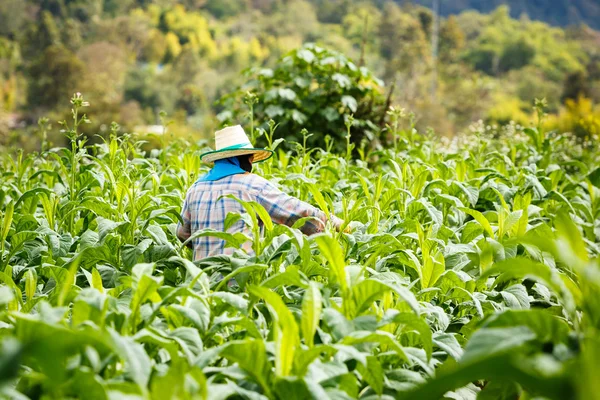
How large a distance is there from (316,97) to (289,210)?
4001 millimetres

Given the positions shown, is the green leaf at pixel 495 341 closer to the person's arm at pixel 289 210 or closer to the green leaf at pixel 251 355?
the green leaf at pixel 251 355

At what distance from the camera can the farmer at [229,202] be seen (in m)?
2.81

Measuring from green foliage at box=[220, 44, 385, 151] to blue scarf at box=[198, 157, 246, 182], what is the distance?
11.0 ft

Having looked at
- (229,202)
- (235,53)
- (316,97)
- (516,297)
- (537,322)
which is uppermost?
(537,322)

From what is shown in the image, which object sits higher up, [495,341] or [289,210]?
[495,341]

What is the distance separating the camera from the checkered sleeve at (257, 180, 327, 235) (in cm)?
278

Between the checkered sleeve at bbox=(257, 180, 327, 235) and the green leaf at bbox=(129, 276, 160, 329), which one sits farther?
the checkered sleeve at bbox=(257, 180, 327, 235)

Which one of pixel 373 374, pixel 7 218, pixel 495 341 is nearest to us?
pixel 495 341

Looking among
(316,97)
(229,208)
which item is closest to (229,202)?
(229,208)

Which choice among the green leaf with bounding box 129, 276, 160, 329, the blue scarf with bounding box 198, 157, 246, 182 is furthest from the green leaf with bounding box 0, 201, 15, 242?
the green leaf with bounding box 129, 276, 160, 329

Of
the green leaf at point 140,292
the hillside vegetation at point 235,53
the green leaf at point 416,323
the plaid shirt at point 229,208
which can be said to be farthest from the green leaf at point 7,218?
the hillside vegetation at point 235,53

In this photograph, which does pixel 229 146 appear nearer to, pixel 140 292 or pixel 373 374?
pixel 140 292

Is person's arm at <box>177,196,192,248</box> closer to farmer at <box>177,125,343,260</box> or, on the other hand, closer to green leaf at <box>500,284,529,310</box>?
farmer at <box>177,125,343,260</box>

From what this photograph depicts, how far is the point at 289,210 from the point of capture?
2.83 m
